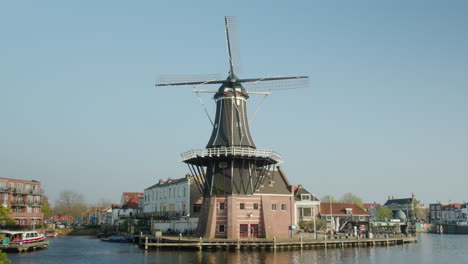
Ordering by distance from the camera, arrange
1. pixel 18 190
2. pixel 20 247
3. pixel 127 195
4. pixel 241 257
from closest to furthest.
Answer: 1. pixel 241 257
2. pixel 20 247
3. pixel 18 190
4. pixel 127 195

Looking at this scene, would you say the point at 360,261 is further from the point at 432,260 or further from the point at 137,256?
the point at 137,256

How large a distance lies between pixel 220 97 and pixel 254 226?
16.4 meters

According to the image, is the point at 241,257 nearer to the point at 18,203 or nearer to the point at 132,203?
the point at 18,203

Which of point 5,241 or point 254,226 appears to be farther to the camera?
point 254,226

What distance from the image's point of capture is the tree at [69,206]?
12238 centimetres

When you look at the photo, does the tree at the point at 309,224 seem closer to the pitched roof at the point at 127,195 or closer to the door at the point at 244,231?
the door at the point at 244,231

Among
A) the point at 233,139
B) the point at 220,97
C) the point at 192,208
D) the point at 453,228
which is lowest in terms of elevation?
the point at 453,228

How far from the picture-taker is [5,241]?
4734cm

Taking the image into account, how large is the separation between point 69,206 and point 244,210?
89.4 metres

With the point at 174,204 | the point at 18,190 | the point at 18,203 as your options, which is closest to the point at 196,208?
the point at 174,204

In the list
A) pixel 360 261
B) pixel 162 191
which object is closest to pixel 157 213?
pixel 162 191

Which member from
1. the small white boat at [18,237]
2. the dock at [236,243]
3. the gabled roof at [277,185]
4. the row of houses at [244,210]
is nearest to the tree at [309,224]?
the row of houses at [244,210]

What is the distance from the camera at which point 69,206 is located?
4860 inches

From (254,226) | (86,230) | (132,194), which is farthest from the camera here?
(132,194)
